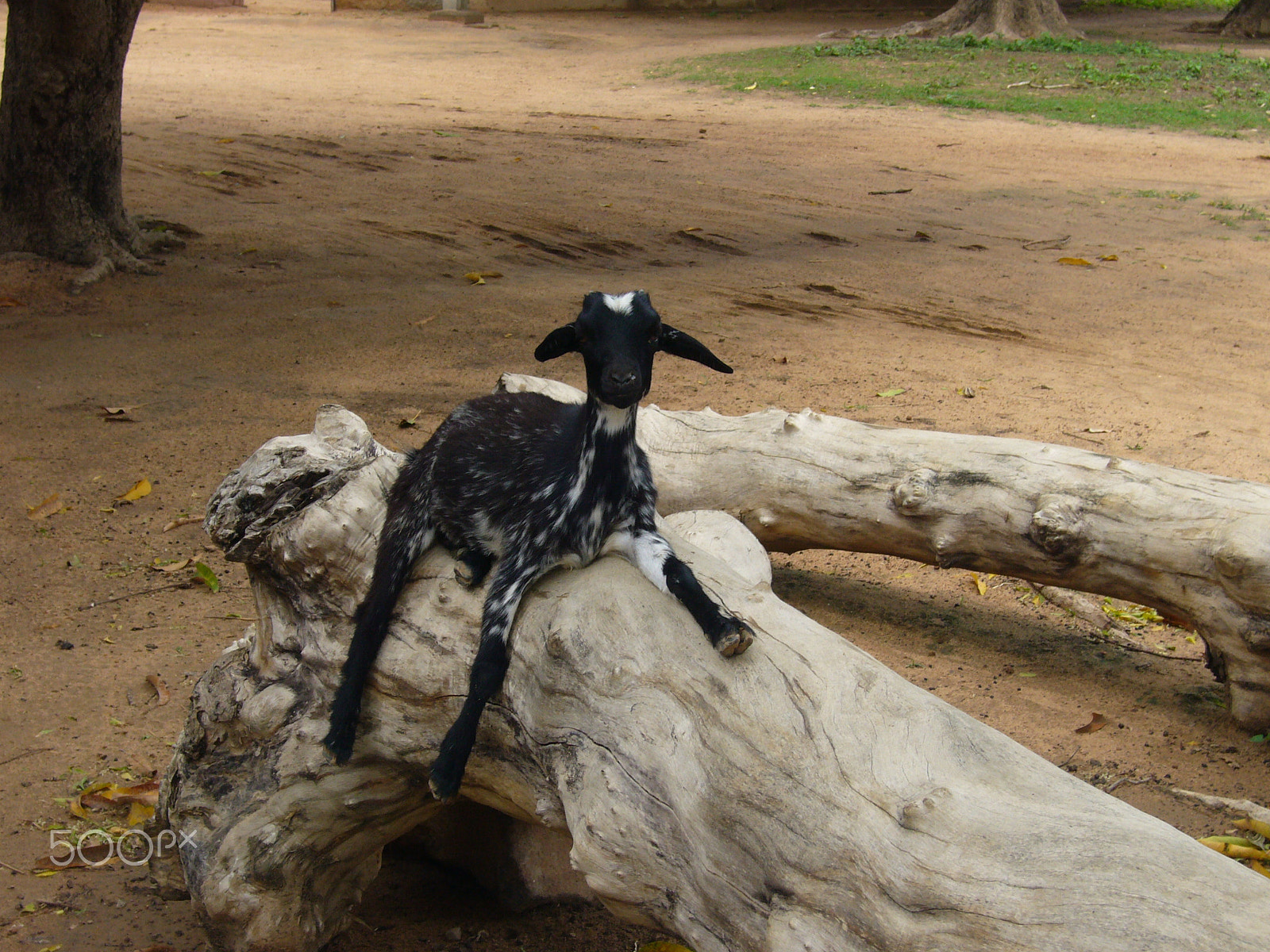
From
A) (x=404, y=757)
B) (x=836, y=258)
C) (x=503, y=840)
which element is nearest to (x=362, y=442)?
(x=404, y=757)

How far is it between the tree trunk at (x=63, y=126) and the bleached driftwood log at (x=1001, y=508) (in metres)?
5.32

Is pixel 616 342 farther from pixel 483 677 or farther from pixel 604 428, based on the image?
pixel 483 677

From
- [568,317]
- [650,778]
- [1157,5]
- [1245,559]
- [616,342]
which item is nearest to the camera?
[650,778]

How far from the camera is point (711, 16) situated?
26.5m

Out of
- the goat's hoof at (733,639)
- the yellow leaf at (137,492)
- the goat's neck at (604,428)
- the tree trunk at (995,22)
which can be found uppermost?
the tree trunk at (995,22)

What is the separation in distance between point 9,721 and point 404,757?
5.97ft

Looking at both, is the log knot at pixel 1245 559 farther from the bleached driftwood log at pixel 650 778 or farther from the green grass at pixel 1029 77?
the green grass at pixel 1029 77

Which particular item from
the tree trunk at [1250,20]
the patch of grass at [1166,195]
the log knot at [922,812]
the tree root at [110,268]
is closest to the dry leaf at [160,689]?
the log knot at [922,812]

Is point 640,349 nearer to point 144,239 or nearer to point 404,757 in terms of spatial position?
point 404,757

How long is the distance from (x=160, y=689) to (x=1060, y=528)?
352cm

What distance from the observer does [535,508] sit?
3.23m

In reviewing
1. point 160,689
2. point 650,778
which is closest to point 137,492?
point 160,689

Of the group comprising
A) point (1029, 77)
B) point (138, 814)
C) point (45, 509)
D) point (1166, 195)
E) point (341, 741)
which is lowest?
point (138, 814)

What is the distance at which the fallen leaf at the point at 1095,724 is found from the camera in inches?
162
